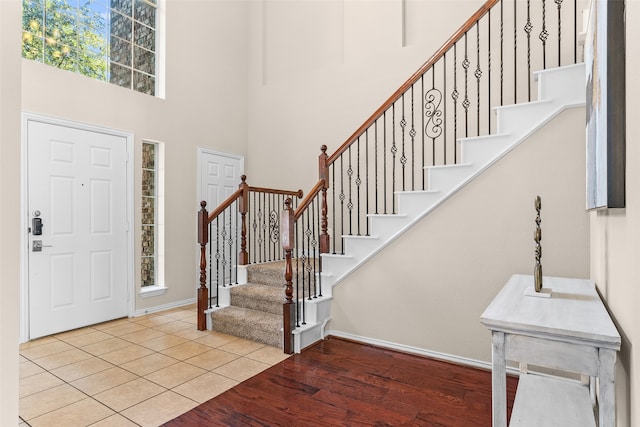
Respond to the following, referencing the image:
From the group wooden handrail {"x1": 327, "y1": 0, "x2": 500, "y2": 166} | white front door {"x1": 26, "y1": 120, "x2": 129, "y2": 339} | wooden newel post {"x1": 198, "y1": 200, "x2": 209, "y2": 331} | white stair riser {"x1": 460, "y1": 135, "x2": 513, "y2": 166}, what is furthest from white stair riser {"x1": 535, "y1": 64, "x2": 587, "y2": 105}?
white front door {"x1": 26, "y1": 120, "x2": 129, "y2": 339}

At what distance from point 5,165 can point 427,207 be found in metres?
2.72

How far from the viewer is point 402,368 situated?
9.57 feet

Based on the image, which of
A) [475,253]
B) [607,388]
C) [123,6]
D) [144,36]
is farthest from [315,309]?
[123,6]

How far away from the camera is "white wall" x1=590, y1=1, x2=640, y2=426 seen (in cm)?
104

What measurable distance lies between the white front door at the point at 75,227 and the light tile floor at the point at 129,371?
26 cm

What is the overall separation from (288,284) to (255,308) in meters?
0.79

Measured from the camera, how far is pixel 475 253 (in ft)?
9.55

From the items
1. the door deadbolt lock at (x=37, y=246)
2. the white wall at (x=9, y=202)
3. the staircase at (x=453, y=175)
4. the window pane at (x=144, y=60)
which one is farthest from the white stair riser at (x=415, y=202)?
the window pane at (x=144, y=60)

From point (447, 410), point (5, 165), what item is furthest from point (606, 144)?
point (5, 165)

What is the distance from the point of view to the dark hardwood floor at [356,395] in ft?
7.25

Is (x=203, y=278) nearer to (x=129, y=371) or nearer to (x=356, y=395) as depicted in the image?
(x=129, y=371)

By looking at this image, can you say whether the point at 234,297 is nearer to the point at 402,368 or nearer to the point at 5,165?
the point at 402,368

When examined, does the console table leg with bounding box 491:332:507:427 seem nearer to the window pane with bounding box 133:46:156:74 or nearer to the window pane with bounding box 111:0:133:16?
the window pane with bounding box 133:46:156:74

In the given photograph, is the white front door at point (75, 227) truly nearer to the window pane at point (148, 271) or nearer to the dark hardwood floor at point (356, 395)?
the window pane at point (148, 271)
